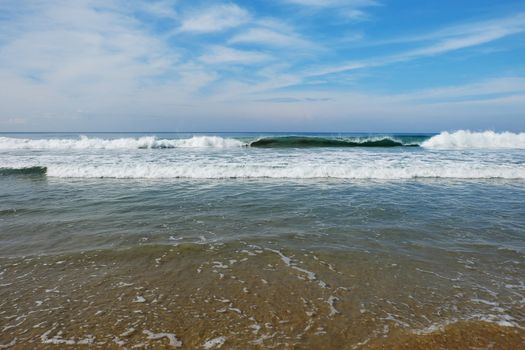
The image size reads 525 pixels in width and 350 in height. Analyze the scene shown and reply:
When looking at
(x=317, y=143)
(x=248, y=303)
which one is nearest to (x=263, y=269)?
(x=248, y=303)

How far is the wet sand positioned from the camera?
3057mm

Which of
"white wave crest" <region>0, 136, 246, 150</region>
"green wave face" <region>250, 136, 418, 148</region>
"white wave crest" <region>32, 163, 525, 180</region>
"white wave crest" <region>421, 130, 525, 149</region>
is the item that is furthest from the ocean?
"white wave crest" <region>421, 130, 525, 149</region>

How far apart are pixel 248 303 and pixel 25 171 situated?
15450 millimetres

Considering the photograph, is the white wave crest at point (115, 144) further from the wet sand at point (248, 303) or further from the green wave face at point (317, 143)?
the wet sand at point (248, 303)

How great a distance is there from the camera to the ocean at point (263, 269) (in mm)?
3166

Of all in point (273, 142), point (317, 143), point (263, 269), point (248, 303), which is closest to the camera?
point (248, 303)

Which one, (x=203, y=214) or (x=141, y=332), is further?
(x=203, y=214)

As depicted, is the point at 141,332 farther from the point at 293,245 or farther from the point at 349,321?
the point at 293,245

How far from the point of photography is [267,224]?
6.69 metres

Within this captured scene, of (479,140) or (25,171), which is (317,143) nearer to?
(479,140)

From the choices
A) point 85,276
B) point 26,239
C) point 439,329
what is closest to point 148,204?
point 26,239

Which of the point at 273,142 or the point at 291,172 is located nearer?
the point at 291,172

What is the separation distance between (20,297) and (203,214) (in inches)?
159

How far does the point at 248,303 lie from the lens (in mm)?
3688
